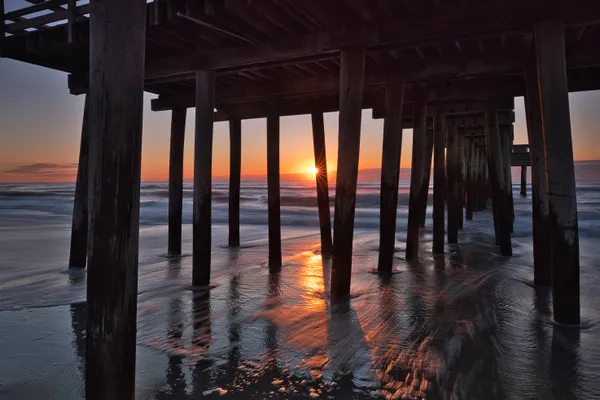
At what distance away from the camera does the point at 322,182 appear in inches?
387

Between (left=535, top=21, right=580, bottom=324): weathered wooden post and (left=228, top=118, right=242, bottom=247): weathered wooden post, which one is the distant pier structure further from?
(left=228, top=118, right=242, bottom=247): weathered wooden post

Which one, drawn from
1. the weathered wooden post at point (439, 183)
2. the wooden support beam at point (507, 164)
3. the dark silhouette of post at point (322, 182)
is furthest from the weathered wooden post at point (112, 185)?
the wooden support beam at point (507, 164)

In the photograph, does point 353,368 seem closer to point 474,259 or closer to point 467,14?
point 467,14

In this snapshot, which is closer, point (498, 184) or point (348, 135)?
point (348, 135)

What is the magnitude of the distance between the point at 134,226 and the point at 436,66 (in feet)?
19.2

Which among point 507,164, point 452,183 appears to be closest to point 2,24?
point 452,183

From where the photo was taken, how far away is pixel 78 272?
7.89m

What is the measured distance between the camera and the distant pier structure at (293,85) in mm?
2344

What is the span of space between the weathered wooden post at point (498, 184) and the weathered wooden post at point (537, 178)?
289 centimetres

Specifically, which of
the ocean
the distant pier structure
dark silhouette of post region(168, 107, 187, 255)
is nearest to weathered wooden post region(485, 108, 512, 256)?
the distant pier structure

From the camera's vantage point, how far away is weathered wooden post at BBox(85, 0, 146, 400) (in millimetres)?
2305

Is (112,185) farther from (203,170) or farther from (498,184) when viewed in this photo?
(498,184)

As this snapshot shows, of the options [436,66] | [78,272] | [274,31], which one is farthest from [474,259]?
[78,272]

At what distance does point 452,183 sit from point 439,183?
1.93 metres
